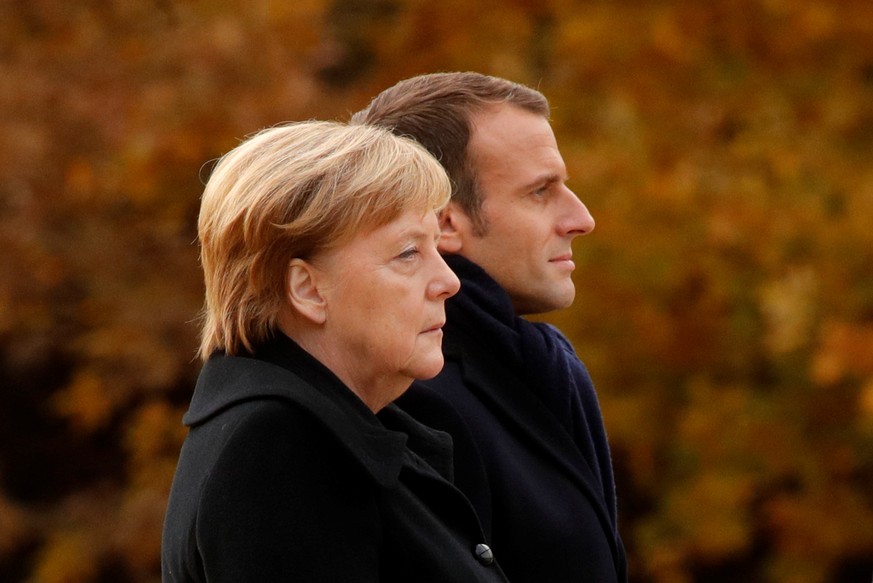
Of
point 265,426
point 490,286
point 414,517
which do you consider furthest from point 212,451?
point 490,286

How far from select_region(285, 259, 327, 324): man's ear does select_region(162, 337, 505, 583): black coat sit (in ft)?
0.19

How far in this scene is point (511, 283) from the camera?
2.61 metres

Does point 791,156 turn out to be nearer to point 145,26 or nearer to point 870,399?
point 870,399

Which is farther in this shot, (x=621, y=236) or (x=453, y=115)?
(x=621, y=236)

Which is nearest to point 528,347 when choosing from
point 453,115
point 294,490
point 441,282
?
point 453,115

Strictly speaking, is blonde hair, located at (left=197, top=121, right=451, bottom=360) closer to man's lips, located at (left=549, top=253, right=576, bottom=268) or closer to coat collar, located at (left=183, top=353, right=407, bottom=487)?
coat collar, located at (left=183, top=353, right=407, bottom=487)

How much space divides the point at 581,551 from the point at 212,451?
87cm

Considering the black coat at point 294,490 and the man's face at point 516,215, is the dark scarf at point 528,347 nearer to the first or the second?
the man's face at point 516,215

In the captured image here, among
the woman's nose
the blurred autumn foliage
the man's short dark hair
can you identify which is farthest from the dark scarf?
the blurred autumn foliage

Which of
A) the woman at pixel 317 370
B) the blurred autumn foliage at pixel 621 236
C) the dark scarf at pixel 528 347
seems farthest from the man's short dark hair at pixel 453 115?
the blurred autumn foliage at pixel 621 236

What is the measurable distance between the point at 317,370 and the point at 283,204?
0.79 ft

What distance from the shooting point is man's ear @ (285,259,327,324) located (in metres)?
1.99

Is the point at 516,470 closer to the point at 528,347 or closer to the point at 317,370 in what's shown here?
the point at 528,347

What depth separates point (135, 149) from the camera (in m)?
6.59
